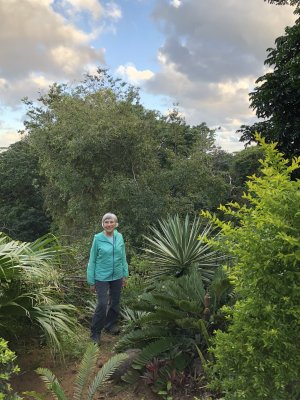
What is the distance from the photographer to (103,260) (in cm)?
542

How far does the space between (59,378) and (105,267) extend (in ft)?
4.56

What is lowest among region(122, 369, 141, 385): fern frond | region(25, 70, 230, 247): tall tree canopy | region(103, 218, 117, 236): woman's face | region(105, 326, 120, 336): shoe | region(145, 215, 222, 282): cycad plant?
region(122, 369, 141, 385): fern frond

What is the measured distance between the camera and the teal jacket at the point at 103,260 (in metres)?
5.40

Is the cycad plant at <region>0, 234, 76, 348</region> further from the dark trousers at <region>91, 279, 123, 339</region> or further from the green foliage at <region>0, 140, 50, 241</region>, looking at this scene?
the green foliage at <region>0, 140, 50, 241</region>

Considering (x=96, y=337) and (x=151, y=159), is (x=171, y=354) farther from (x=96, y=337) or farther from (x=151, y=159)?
(x=151, y=159)

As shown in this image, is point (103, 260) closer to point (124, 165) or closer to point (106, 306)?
point (106, 306)

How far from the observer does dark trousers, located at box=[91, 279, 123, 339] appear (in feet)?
17.2

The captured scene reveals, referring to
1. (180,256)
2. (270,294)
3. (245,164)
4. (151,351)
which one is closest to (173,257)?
(180,256)

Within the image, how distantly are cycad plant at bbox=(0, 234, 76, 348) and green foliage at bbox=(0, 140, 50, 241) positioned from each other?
22.4 meters

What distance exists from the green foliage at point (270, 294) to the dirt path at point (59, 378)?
2.06 m

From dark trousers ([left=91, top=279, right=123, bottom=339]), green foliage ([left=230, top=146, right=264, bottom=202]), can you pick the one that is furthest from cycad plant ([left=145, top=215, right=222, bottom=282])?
green foliage ([left=230, top=146, right=264, bottom=202])

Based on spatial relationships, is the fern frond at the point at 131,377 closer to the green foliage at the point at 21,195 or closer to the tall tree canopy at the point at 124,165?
the tall tree canopy at the point at 124,165

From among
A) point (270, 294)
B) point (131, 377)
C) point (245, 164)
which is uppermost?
point (245, 164)

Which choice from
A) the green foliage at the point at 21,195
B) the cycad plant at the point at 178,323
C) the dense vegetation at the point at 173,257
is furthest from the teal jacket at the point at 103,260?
the green foliage at the point at 21,195
